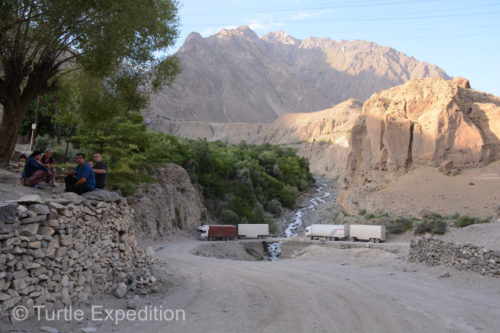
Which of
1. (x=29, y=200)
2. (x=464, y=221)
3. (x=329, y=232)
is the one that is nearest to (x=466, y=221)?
(x=464, y=221)

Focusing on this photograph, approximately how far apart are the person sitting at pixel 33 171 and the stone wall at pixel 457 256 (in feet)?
49.3

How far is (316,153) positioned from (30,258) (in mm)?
111222

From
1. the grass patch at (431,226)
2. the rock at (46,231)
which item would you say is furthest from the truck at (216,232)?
the rock at (46,231)

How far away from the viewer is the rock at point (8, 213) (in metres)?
5.54

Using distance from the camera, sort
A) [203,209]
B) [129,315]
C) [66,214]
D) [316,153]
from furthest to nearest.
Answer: [316,153] → [203,209] → [129,315] → [66,214]

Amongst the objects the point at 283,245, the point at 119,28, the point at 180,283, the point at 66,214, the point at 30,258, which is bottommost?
the point at 283,245

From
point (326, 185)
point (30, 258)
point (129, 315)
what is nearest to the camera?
point (30, 258)

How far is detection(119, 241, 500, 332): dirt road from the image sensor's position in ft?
25.1

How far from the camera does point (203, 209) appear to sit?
1608 inches

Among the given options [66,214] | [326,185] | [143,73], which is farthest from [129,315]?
[326,185]

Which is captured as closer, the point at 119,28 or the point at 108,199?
the point at 108,199

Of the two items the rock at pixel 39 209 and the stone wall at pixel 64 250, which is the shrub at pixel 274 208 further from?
the rock at pixel 39 209

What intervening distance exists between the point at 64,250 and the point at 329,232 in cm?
2669

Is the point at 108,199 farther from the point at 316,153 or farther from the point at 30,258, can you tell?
the point at 316,153
